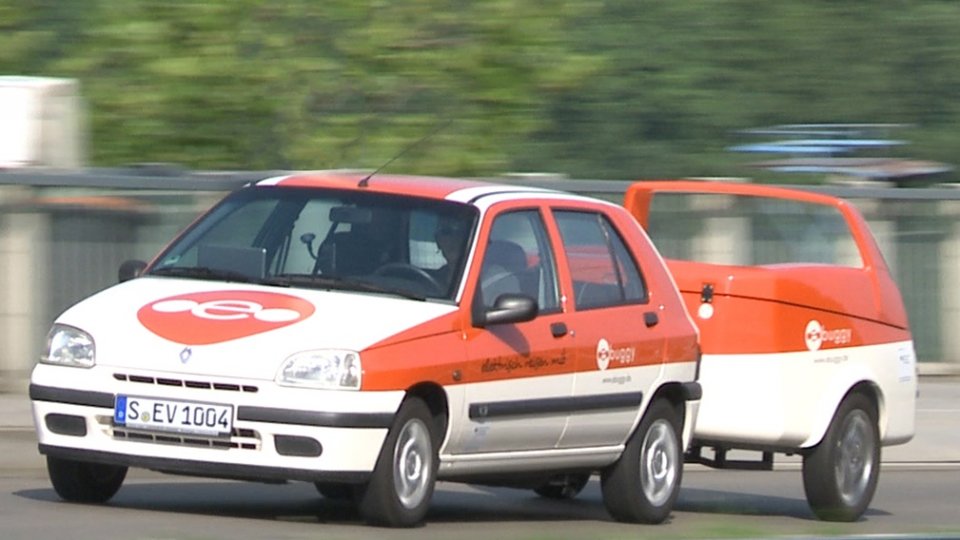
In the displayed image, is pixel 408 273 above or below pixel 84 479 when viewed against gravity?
above

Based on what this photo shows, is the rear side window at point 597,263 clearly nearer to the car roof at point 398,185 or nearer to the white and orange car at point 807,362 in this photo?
the car roof at point 398,185

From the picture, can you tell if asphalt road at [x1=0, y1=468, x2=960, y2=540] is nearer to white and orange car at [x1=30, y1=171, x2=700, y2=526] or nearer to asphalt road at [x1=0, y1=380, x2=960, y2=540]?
asphalt road at [x1=0, y1=380, x2=960, y2=540]

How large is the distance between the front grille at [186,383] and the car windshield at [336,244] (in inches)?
33.4

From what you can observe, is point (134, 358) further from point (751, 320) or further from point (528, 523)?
point (751, 320)

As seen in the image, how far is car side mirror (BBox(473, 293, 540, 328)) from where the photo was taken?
9.53 metres

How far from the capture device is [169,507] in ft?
33.2

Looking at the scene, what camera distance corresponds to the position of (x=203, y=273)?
976cm

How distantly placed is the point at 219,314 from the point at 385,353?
0.71 meters

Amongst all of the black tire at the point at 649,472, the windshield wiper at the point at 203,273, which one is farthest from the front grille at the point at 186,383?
the black tire at the point at 649,472

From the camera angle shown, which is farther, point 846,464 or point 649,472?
point 846,464

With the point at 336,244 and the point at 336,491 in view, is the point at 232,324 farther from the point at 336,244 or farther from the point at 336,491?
the point at 336,491

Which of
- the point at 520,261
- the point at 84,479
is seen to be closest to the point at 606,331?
the point at 520,261

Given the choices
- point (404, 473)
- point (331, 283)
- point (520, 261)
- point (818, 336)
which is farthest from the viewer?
point (818, 336)

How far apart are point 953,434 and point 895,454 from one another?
1139 millimetres
